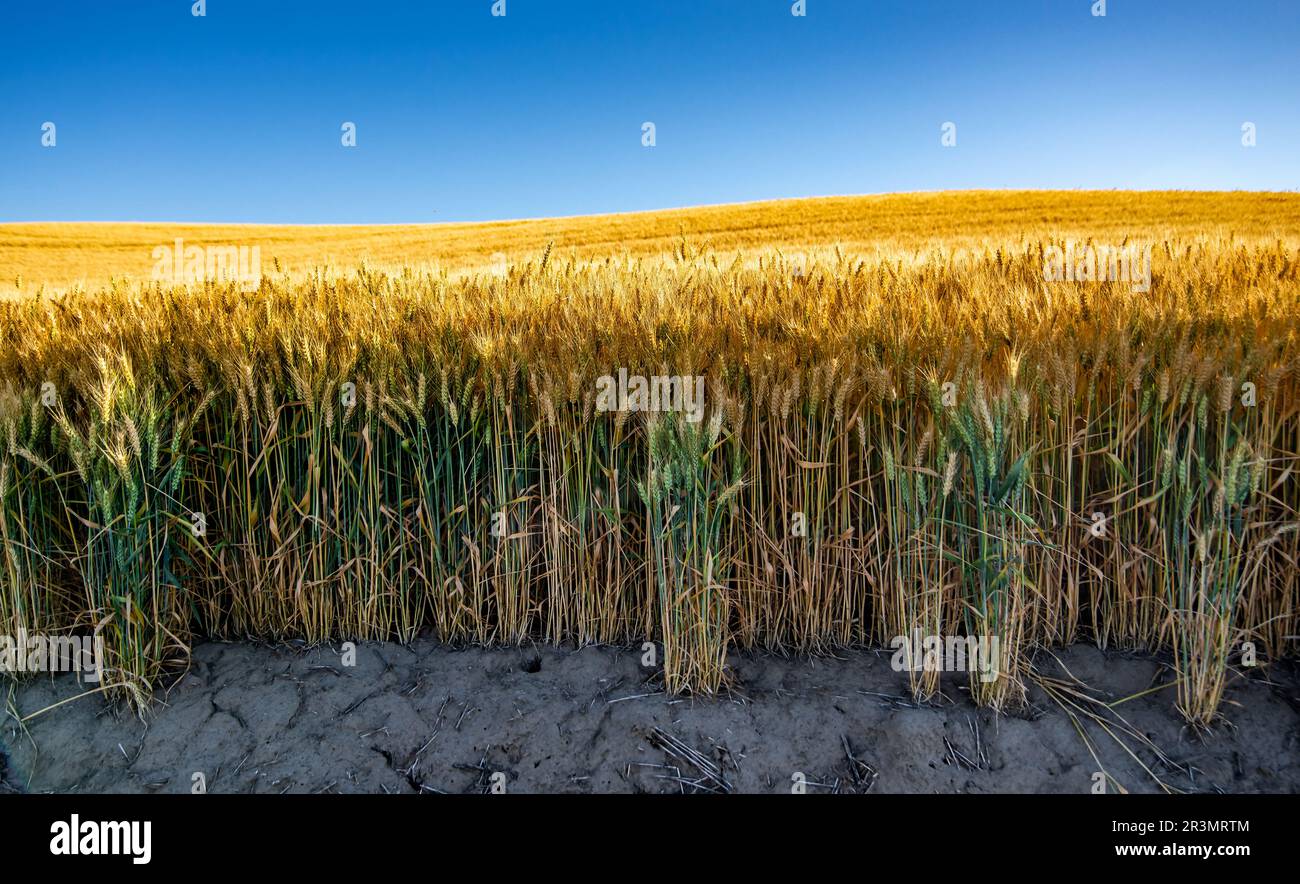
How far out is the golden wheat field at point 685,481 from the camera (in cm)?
239

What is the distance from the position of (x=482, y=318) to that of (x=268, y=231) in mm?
28568

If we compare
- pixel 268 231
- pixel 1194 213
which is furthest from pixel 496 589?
pixel 268 231

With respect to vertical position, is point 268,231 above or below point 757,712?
above

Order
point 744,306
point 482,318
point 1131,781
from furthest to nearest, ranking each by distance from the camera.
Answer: point 744,306, point 482,318, point 1131,781

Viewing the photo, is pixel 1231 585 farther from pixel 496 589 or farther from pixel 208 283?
pixel 208 283

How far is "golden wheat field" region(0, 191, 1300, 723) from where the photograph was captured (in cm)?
239

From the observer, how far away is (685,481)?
7.67ft

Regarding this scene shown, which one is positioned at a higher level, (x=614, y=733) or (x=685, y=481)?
(x=685, y=481)

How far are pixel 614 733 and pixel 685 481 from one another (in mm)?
792

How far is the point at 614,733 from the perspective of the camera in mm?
2383

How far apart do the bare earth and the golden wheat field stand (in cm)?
12

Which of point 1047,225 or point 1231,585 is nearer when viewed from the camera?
point 1231,585

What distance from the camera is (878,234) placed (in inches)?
661

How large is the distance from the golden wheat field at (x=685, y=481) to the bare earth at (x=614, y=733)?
12cm
